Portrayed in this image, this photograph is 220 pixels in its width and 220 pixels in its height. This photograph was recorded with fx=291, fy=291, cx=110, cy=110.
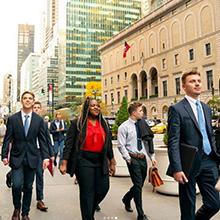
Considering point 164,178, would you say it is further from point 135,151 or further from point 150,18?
point 150,18

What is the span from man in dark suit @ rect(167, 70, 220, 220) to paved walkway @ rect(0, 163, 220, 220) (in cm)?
158

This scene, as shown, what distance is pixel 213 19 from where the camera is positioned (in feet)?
148

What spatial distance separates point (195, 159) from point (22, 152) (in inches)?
101

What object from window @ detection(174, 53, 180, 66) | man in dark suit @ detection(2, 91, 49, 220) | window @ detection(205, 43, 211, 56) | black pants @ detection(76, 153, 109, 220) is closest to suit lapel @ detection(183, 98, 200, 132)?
black pants @ detection(76, 153, 109, 220)

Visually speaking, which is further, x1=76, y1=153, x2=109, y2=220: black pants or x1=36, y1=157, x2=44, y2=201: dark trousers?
x1=36, y1=157, x2=44, y2=201: dark trousers

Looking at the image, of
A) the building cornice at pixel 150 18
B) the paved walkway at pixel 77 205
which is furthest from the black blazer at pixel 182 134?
the building cornice at pixel 150 18

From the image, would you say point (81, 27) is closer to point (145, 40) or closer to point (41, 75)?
point (41, 75)

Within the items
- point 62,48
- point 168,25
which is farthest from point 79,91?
point 168,25

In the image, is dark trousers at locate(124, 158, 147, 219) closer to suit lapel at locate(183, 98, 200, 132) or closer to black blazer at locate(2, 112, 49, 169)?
black blazer at locate(2, 112, 49, 169)

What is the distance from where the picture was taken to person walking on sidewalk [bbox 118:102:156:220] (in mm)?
4711

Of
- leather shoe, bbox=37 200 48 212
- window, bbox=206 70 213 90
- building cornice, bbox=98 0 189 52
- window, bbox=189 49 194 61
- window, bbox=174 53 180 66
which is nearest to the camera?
leather shoe, bbox=37 200 48 212

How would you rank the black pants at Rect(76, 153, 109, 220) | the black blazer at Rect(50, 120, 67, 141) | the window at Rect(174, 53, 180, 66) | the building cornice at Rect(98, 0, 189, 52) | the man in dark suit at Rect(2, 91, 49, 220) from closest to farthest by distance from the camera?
the black pants at Rect(76, 153, 109, 220)
the man in dark suit at Rect(2, 91, 49, 220)
the black blazer at Rect(50, 120, 67, 141)
the building cornice at Rect(98, 0, 189, 52)
the window at Rect(174, 53, 180, 66)

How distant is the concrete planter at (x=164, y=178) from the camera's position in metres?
6.14

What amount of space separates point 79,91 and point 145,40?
62.0 m
